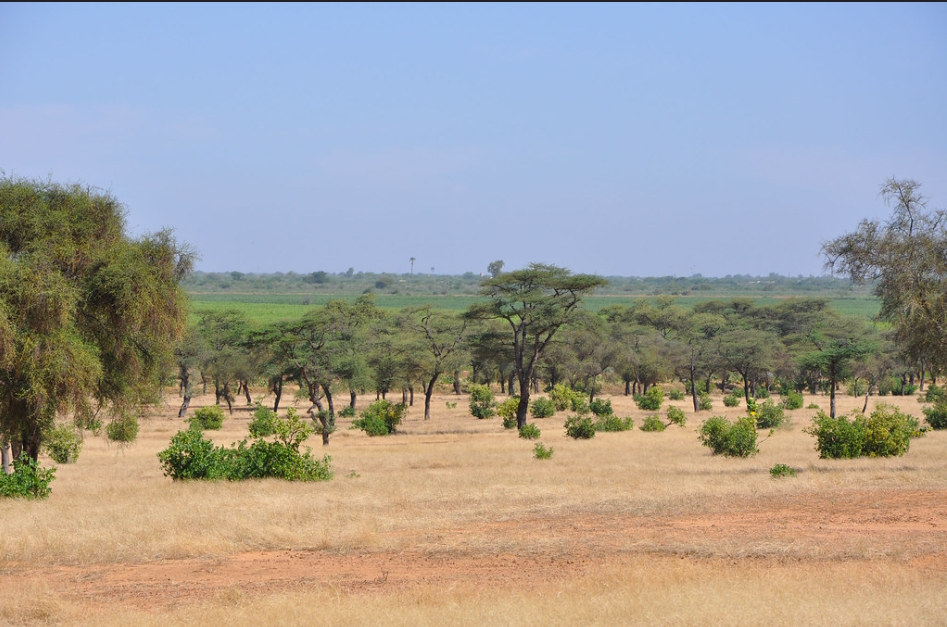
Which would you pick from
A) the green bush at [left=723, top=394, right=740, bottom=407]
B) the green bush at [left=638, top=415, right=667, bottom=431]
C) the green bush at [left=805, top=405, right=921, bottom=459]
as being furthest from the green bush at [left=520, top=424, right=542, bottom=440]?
the green bush at [left=723, top=394, right=740, bottom=407]

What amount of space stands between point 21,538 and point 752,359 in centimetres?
4791

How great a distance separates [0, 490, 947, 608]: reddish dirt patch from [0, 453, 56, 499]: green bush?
5.59 m

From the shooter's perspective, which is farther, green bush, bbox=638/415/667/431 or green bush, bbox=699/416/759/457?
green bush, bbox=638/415/667/431

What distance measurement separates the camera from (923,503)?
1420cm

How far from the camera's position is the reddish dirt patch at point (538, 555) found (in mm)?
10094

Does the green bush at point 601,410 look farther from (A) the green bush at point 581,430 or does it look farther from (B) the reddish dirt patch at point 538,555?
(B) the reddish dirt patch at point 538,555

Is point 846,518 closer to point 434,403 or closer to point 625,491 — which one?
point 625,491

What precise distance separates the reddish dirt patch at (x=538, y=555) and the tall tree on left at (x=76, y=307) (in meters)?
6.04

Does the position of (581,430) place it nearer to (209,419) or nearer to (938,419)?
(938,419)

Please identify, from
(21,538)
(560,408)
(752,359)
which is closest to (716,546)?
(21,538)

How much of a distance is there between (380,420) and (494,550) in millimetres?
27827

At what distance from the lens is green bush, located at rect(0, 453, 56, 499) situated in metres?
16.1

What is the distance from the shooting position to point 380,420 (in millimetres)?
38969

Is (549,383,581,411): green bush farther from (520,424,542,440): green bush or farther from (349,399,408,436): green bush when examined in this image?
(520,424,542,440): green bush
